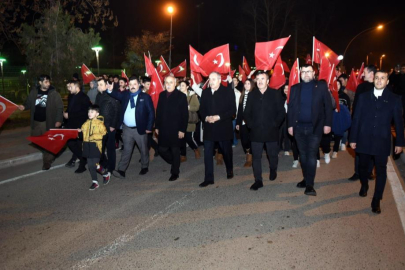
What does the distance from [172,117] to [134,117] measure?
868 mm

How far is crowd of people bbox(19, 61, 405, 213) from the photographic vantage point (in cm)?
542

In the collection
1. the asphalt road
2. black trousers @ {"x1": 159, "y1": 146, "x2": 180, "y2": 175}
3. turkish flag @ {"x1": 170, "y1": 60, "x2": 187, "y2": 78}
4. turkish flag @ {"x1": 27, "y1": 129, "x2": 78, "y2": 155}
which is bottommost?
the asphalt road

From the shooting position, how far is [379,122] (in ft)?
17.6

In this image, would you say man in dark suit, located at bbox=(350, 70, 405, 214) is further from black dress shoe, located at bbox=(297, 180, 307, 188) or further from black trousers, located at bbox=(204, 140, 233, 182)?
black trousers, located at bbox=(204, 140, 233, 182)

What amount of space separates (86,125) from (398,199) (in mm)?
5296

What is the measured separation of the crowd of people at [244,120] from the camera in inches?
213

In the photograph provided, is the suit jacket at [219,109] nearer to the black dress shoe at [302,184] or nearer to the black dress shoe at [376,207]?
the black dress shoe at [302,184]

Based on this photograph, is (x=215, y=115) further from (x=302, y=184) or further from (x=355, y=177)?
(x=355, y=177)

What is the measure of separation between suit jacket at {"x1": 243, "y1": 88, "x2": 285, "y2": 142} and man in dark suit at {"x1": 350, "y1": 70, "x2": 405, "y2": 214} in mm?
1416

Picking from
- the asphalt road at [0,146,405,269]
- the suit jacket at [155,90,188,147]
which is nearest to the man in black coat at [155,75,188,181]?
the suit jacket at [155,90,188,147]

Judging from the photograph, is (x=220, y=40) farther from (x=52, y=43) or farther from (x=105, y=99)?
(x=105, y=99)

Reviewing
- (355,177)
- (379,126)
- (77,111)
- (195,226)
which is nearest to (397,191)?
(355,177)

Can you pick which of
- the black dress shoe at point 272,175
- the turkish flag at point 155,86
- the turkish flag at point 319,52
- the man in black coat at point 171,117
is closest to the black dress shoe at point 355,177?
the black dress shoe at point 272,175

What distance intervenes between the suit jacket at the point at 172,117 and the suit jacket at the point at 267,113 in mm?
1382
